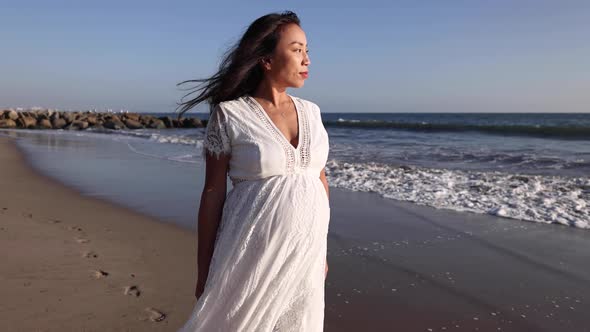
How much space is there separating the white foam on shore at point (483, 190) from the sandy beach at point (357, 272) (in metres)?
0.61

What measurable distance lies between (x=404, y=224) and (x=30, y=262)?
162 inches

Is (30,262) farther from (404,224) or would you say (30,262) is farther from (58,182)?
(58,182)

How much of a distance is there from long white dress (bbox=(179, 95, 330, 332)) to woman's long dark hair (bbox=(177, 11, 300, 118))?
191 mm

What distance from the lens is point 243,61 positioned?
6.97 feet

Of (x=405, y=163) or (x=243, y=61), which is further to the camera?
(x=405, y=163)

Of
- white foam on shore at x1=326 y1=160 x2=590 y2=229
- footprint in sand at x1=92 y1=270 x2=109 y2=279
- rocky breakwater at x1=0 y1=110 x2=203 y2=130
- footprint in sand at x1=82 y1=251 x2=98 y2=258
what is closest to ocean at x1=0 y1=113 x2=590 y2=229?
white foam on shore at x1=326 y1=160 x2=590 y2=229

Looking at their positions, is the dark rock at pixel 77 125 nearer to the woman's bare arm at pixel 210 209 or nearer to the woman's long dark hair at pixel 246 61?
the woman's long dark hair at pixel 246 61

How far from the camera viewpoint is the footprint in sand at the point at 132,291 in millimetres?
3871

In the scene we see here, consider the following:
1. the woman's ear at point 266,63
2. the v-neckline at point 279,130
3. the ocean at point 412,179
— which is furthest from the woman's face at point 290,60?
the ocean at point 412,179

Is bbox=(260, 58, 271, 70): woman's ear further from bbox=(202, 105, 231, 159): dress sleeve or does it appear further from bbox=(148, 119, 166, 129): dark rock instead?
bbox=(148, 119, 166, 129): dark rock

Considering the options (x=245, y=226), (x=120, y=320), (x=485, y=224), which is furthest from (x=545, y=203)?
(x=245, y=226)

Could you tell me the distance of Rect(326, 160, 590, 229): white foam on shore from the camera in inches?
273

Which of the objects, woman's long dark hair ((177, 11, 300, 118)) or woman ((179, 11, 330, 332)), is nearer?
woman ((179, 11, 330, 332))

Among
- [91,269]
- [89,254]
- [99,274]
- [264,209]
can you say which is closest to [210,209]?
[264,209]
